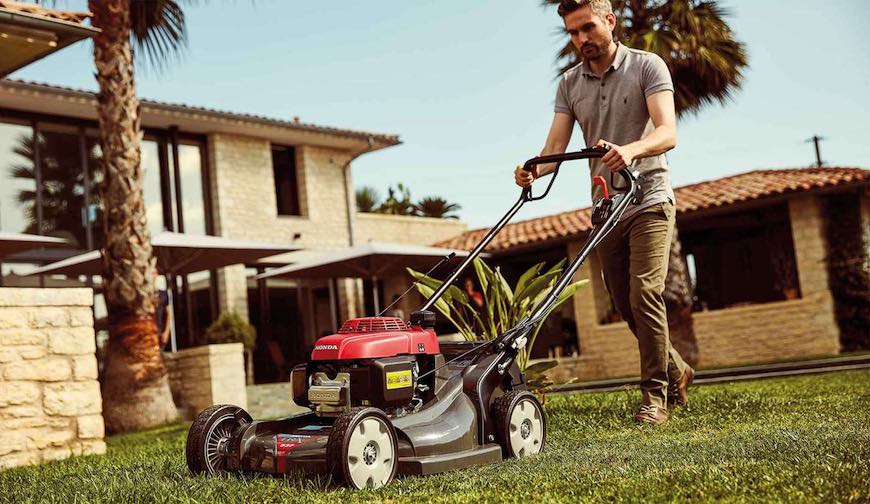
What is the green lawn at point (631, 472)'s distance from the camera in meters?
2.90

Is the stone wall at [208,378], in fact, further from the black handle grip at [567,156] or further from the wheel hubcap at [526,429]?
the wheel hubcap at [526,429]

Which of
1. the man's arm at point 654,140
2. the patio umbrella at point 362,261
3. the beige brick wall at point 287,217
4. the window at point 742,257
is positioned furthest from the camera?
the beige brick wall at point 287,217

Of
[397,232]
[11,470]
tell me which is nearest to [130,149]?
[11,470]

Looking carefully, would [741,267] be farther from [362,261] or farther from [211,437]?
[211,437]

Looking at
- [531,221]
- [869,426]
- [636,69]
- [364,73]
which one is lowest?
[869,426]

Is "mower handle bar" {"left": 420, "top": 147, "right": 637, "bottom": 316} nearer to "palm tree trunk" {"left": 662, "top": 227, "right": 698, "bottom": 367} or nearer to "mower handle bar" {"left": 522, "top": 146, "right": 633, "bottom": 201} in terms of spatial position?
"mower handle bar" {"left": 522, "top": 146, "right": 633, "bottom": 201}

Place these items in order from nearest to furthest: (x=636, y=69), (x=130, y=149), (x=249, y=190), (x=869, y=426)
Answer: (x=869, y=426) < (x=636, y=69) < (x=130, y=149) < (x=249, y=190)

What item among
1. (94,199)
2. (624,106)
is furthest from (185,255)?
(624,106)

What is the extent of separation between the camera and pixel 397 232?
82.5ft

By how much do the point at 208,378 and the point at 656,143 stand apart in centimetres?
951

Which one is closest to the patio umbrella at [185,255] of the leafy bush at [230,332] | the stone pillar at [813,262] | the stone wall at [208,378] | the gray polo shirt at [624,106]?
the stone wall at [208,378]

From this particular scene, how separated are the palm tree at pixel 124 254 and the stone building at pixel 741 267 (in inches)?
319

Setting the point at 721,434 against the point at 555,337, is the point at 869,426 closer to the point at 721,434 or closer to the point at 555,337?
the point at 721,434

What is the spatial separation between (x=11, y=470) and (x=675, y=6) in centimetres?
1420
